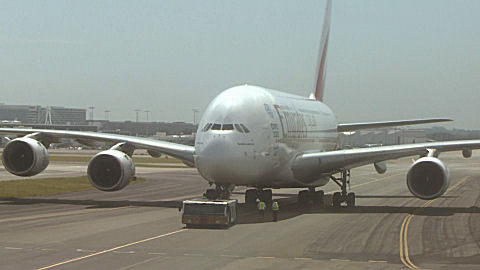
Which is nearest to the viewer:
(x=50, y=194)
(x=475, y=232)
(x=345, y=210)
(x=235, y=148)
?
(x=475, y=232)

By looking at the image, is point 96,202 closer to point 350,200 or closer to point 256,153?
point 256,153

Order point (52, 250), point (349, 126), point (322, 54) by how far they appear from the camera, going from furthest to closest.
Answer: point (322, 54)
point (349, 126)
point (52, 250)

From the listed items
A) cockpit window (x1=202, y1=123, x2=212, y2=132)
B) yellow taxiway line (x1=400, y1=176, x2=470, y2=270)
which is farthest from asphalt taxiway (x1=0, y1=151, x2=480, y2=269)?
cockpit window (x1=202, y1=123, x2=212, y2=132)

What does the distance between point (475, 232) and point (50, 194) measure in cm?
2867

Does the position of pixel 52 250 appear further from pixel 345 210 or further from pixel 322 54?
pixel 322 54

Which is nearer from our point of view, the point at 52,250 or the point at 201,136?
the point at 52,250

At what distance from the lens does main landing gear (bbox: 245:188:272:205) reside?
123ft

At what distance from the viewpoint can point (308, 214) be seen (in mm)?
34531

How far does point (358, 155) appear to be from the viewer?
3581cm

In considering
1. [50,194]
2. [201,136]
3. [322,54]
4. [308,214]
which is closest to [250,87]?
[201,136]

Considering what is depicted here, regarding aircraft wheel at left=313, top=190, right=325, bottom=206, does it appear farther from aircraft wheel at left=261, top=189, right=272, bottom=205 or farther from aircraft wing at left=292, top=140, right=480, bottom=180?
aircraft wheel at left=261, top=189, right=272, bottom=205

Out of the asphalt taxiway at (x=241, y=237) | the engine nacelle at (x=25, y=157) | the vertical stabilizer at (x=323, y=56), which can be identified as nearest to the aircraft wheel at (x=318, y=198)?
the asphalt taxiway at (x=241, y=237)

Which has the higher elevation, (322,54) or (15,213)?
(322,54)

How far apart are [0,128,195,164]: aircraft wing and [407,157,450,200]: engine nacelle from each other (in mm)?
11255
